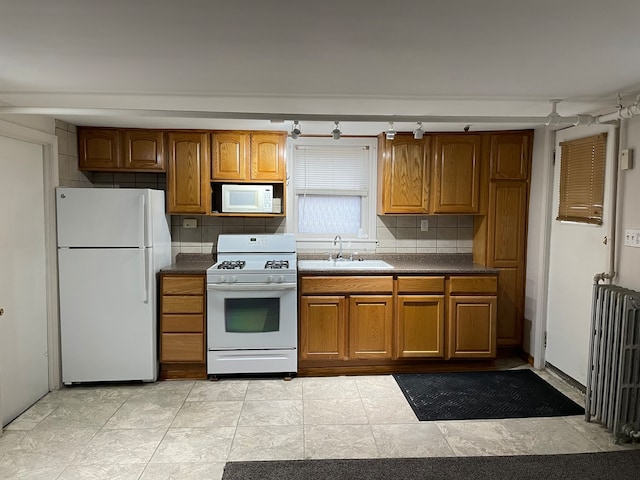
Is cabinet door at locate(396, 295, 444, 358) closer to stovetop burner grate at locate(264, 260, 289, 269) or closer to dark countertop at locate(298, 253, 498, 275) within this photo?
dark countertop at locate(298, 253, 498, 275)

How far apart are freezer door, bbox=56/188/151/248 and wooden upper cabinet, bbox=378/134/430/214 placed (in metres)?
2.06

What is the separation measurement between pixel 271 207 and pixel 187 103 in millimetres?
1298

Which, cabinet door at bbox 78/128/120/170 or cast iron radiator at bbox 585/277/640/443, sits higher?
cabinet door at bbox 78/128/120/170

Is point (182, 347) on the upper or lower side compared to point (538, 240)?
lower

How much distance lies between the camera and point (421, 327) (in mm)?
3883

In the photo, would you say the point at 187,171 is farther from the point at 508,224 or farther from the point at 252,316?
the point at 508,224

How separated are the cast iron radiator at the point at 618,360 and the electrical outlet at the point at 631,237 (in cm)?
29

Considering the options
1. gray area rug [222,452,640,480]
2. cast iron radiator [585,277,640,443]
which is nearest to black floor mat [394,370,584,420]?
cast iron radiator [585,277,640,443]

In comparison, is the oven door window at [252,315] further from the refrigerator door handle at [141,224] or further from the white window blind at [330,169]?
the white window blind at [330,169]

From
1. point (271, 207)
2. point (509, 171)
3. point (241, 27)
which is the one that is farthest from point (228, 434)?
point (509, 171)

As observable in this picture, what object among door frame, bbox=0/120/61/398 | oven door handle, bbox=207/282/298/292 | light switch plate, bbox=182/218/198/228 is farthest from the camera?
A: light switch plate, bbox=182/218/198/228

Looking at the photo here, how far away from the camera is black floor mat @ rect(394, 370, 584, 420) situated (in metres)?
3.15

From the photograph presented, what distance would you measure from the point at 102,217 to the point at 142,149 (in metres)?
0.76

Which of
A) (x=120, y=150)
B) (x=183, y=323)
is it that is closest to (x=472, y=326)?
(x=183, y=323)
